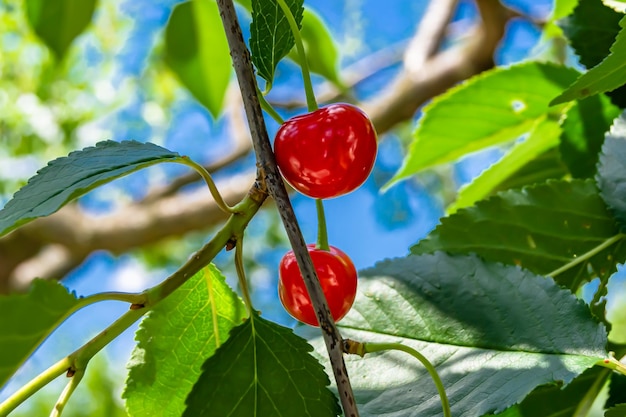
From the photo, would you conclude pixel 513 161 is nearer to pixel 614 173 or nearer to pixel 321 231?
pixel 614 173

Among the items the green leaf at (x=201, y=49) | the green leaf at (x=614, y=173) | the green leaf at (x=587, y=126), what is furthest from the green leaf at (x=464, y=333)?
the green leaf at (x=201, y=49)

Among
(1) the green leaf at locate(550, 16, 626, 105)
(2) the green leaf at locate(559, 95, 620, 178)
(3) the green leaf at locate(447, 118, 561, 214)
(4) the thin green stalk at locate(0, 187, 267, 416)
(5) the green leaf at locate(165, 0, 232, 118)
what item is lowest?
(4) the thin green stalk at locate(0, 187, 267, 416)

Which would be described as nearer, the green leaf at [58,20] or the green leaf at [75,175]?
the green leaf at [75,175]

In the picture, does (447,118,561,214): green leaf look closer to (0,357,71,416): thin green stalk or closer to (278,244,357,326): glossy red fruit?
(278,244,357,326): glossy red fruit

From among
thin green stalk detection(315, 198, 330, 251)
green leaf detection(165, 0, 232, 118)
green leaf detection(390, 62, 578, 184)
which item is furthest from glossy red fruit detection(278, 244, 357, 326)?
green leaf detection(165, 0, 232, 118)

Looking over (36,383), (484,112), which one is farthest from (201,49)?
(36,383)

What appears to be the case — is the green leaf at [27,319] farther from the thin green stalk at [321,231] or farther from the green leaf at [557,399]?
A: the green leaf at [557,399]

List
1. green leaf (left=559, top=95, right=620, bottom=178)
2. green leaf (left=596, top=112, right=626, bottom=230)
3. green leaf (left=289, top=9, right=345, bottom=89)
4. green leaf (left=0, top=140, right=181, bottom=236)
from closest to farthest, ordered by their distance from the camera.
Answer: green leaf (left=0, top=140, right=181, bottom=236), green leaf (left=596, top=112, right=626, bottom=230), green leaf (left=559, top=95, right=620, bottom=178), green leaf (left=289, top=9, right=345, bottom=89)
